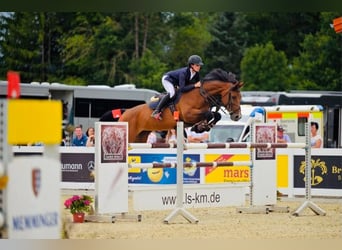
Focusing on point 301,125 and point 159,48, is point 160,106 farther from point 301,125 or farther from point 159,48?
point 159,48

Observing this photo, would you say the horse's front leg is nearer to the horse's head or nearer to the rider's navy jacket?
the horse's head

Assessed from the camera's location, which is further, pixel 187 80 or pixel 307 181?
pixel 187 80

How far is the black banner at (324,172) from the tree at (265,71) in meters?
17.3

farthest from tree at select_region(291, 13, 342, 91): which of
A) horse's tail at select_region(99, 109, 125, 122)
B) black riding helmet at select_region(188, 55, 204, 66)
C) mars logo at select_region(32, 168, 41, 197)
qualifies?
mars logo at select_region(32, 168, 41, 197)

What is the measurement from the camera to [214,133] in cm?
1588

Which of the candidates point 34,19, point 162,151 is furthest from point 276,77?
point 162,151

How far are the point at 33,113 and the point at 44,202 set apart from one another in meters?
0.44

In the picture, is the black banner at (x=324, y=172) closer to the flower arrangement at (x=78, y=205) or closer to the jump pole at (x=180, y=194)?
the jump pole at (x=180, y=194)

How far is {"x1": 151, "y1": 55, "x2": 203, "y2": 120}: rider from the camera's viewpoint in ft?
36.7

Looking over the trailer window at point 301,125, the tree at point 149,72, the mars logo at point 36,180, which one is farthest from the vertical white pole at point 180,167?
the tree at point 149,72

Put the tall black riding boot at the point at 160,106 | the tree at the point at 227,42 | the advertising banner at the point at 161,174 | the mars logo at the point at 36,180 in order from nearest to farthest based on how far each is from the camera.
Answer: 1. the mars logo at the point at 36,180
2. the tall black riding boot at the point at 160,106
3. the advertising banner at the point at 161,174
4. the tree at the point at 227,42

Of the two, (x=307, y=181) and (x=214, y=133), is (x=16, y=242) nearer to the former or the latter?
(x=307, y=181)

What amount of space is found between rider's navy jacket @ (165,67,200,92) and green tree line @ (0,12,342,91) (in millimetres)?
6213

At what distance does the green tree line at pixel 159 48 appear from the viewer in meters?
21.9
